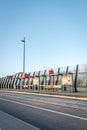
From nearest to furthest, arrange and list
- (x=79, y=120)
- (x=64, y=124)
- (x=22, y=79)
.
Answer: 1. (x=64, y=124)
2. (x=79, y=120)
3. (x=22, y=79)

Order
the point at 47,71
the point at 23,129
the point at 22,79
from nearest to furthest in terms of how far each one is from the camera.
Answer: the point at 23,129, the point at 47,71, the point at 22,79

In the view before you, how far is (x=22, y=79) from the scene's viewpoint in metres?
61.5

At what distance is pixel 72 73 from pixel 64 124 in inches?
1082

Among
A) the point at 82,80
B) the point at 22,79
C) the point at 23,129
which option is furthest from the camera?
the point at 22,79

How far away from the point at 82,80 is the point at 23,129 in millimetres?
26909

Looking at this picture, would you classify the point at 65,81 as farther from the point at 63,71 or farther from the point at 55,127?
the point at 55,127

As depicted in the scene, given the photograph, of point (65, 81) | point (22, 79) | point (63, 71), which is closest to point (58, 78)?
point (63, 71)

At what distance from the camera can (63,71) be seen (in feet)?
143

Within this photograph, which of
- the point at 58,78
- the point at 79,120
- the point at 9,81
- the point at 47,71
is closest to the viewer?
the point at 79,120

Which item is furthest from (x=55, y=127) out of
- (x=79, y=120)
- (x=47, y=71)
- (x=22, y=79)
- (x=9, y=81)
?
(x=9, y=81)

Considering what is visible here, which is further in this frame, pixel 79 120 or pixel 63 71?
pixel 63 71

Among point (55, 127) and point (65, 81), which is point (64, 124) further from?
point (65, 81)

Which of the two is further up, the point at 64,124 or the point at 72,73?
the point at 72,73

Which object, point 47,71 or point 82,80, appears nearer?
point 82,80
